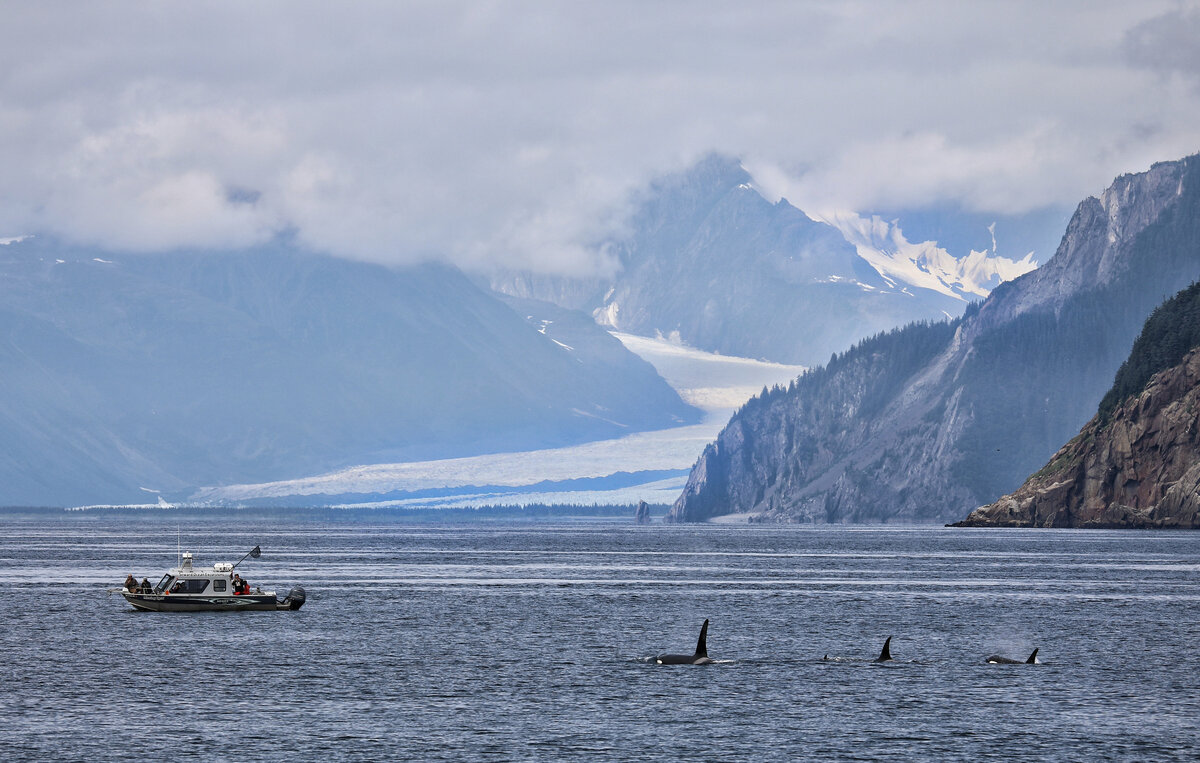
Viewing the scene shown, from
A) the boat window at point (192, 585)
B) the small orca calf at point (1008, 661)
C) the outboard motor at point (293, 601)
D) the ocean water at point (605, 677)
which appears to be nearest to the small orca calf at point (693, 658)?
the ocean water at point (605, 677)

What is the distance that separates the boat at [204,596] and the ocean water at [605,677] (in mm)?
1847

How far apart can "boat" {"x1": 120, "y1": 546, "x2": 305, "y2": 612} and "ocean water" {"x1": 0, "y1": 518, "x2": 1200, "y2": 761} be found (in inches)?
72.7

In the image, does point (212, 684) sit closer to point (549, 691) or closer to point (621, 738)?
point (549, 691)

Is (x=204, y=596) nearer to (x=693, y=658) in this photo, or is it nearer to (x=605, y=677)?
(x=693, y=658)

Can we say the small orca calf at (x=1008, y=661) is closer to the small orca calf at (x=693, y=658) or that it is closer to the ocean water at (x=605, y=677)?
the ocean water at (x=605, y=677)

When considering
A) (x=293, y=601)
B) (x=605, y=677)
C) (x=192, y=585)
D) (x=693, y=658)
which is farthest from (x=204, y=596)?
(x=605, y=677)

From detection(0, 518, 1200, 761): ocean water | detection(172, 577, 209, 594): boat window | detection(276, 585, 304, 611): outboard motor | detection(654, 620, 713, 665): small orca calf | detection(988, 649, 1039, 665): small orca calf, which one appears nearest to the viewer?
detection(0, 518, 1200, 761): ocean water

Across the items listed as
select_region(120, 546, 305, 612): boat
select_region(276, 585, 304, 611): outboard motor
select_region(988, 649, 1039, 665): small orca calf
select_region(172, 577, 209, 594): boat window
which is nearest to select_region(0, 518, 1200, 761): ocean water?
select_region(276, 585, 304, 611): outboard motor

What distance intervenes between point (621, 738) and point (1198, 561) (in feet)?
447

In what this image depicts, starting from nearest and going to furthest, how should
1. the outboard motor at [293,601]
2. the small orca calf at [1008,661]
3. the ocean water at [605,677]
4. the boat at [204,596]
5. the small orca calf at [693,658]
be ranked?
the ocean water at [605,677]
the small orca calf at [1008,661]
the small orca calf at [693,658]
the boat at [204,596]
the outboard motor at [293,601]

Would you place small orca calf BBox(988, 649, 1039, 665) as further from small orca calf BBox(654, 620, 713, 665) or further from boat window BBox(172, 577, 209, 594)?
boat window BBox(172, 577, 209, 594)

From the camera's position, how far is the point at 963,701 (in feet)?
252

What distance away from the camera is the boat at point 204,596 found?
12306cm

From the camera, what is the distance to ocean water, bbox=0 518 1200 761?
66.2 metres
